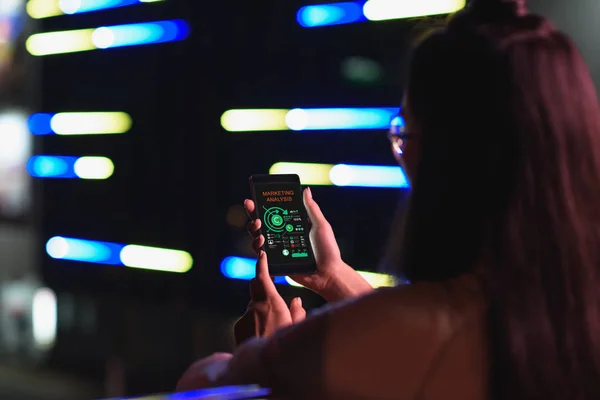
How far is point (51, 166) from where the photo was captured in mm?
3191

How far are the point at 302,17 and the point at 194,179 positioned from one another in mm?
690

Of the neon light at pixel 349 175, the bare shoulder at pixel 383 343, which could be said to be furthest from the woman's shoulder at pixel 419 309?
the neon light at pixel 349 175

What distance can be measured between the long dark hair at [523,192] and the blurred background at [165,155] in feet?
3.98

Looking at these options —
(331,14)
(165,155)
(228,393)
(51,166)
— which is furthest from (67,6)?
(228,393)

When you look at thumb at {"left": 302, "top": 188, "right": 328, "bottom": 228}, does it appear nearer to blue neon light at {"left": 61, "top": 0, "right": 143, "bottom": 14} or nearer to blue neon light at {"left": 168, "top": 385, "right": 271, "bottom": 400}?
blue neon light at {"left": 168, "top": 385, "right": 271, "bottom": 400}

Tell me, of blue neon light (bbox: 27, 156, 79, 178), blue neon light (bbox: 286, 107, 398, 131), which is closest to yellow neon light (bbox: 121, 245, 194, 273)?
blue neon light (bbox: 27, 156, 79, 178)

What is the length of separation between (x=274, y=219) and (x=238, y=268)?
149 cm

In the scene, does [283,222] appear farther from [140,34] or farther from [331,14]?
[140,34]

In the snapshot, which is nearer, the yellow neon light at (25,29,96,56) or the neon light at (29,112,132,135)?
the neon light at (29,112,132,135)

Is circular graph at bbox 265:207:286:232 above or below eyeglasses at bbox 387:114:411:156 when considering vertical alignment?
below

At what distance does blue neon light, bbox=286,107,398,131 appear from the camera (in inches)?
89.5

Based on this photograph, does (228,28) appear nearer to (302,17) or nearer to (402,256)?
(302,17)

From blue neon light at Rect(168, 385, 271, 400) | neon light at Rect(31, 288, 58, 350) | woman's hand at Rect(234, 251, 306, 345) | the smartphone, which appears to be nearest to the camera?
blue neon light at Rect(168, 385, 271, 400)

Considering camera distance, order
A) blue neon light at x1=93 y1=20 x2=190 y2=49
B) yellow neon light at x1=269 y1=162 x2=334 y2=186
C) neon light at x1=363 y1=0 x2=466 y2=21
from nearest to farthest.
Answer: neon light at x1=363 y1=0 x2=466 y2=21
yellow neon light at x1=269 y1=162 x2=334 y2=186
blue neon light at x1=93 y1=20 x2=190 y2=49
